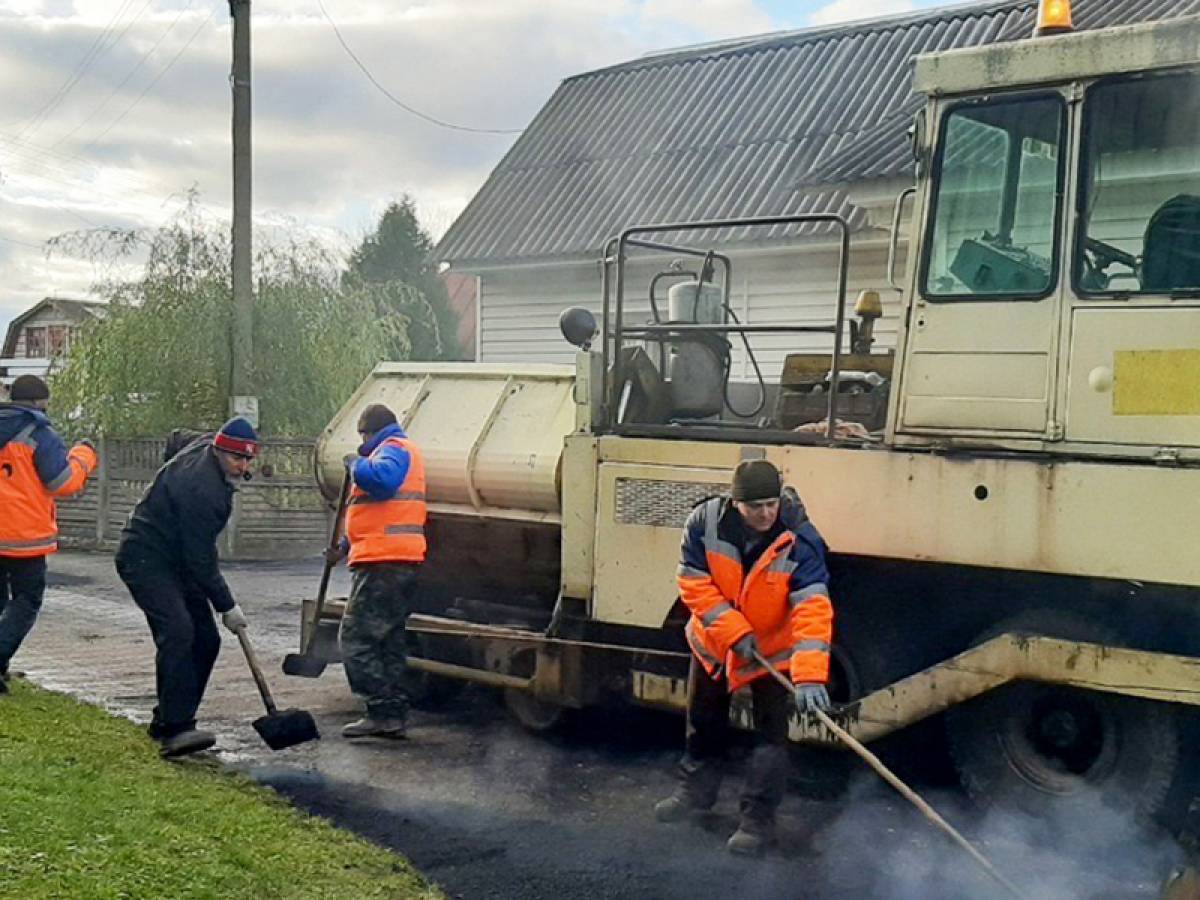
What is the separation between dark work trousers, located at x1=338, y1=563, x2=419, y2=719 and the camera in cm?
696

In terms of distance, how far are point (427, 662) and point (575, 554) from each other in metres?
1.27

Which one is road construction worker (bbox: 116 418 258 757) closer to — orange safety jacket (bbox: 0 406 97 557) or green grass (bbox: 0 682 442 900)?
green grass (bbox: 0 682 442 900)

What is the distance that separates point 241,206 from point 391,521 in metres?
8.25

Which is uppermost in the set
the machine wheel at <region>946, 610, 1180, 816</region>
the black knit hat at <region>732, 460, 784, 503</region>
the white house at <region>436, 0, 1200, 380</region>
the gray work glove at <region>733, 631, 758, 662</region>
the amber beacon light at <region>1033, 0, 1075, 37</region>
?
the white house at <region>436, 0, 1200, 380</region>

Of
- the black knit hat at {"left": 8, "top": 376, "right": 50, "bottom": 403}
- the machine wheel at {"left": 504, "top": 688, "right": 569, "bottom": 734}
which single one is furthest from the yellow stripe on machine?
the black knit hat at {"left": 8, "top": 376, "right": 50, "bottom": 403}

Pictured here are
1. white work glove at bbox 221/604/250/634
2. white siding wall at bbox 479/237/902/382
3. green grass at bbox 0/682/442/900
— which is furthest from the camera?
white siding wall at bbox 479/237/902/382

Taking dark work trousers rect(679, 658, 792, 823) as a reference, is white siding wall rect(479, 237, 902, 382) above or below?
above

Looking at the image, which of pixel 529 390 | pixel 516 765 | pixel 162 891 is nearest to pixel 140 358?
pixel 529 390

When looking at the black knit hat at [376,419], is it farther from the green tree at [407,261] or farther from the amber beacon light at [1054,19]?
the green tree at [407,261]

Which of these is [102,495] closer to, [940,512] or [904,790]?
[940,512]

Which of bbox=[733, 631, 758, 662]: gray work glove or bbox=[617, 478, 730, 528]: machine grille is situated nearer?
bbox=[733, 631, 758, 662]: gray work glove

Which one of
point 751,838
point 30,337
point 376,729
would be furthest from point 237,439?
point 30,337

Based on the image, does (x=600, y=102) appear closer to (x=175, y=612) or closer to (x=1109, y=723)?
(x=175, y=612)

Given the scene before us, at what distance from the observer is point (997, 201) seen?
520 centimetres
